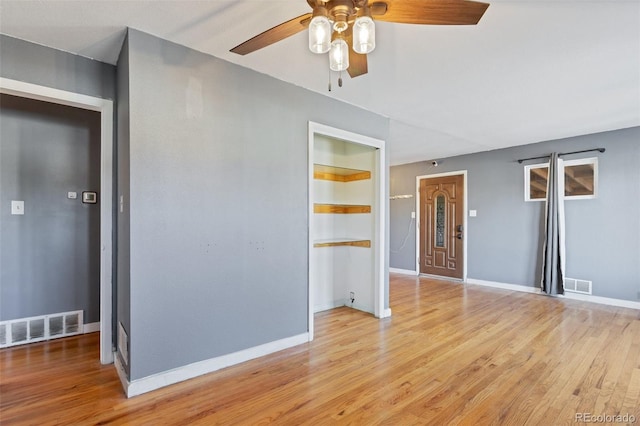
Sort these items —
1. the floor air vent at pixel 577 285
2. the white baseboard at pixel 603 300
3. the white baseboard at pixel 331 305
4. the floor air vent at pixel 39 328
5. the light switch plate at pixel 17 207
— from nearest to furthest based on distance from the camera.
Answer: the floor air vent at pixel 39 328, the light switch plate at pixel 17 207, the white baseboard at pixel 331 305, the white baseboard at pixel 603 300, the floor air vent at pixel 577 285

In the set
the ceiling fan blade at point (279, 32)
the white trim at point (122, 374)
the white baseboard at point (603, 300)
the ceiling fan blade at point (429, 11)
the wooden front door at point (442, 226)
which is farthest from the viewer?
the wooden front door at point (442, 226)

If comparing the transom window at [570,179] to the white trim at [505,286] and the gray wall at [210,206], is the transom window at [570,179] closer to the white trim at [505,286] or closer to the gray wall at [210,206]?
the white trim at [505,286]

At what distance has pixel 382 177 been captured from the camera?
3.84 metres

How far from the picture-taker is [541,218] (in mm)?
5082

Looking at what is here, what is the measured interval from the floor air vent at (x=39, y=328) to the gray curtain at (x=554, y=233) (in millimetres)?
6130

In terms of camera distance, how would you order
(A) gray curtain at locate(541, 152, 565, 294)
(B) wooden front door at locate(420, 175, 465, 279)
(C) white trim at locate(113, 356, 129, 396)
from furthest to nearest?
(B) wooden front door at locate(420, 175, 465, 279), (A) gray curtain at locate(541, 152, 565, 294), (C) white trim at locate(113, 356, 129, 396)

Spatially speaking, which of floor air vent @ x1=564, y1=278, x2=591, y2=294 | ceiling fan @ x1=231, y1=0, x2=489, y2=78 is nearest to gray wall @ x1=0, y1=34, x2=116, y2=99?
ceiling fan @ x1=231, y1=0, x2=489, y2=78

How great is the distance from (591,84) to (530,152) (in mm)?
2520

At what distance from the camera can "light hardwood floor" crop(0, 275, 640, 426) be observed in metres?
1.93

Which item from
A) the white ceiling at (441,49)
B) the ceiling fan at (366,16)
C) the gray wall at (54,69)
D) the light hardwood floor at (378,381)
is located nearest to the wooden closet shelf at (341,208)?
the white ceiling at (441,49)

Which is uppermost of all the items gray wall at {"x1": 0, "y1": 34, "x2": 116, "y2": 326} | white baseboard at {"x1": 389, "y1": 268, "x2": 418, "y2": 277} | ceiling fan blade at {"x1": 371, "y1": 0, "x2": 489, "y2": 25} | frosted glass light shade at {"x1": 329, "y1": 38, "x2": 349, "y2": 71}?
gray wall at {"x1": 0, "y1": 34, "x2": 116, "y2": 326}

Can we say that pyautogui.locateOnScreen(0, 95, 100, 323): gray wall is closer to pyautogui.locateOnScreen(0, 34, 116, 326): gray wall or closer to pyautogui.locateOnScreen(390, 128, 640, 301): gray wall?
pyautogui.locateOnScreen(0, 34, 116, 326): gray wall

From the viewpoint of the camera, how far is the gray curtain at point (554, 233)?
478 cm

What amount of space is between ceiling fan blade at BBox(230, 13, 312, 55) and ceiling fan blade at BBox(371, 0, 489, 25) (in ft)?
1.05
